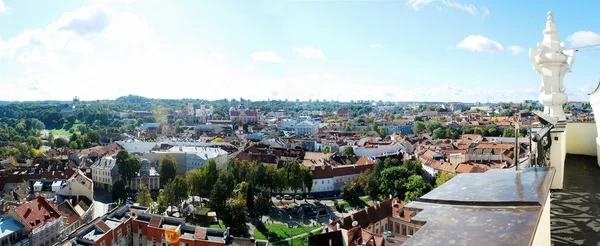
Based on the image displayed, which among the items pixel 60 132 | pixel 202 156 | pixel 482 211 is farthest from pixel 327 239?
pixel 60 132

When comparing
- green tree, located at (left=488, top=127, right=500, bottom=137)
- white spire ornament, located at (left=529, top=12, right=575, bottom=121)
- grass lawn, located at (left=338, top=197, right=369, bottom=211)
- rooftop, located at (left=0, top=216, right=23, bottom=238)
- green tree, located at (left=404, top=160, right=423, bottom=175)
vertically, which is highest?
white spire ornament, located at (left=529, top=12, right=575, bottom=121)

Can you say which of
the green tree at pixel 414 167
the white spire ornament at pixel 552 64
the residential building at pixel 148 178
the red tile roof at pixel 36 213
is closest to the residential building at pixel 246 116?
the residential building at pixel 148 178

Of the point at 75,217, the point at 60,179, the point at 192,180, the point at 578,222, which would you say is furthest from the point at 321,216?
the point at 578,222

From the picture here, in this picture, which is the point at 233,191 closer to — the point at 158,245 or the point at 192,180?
the point at 192,180

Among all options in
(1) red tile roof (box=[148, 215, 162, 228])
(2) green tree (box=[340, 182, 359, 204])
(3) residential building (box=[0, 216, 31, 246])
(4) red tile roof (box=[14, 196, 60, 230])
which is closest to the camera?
(1) red tile roof (box=[148, 215, 162, 228])

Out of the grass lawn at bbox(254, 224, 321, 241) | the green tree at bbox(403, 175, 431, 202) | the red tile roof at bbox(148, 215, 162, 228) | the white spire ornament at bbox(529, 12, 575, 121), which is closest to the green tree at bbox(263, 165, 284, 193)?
the grass lawn at bbox(254, 224, 321, 241)

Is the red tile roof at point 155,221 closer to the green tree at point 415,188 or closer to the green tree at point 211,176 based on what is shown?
the green tree at point 211,176

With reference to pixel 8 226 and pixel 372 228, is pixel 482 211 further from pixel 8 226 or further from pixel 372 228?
pixel 8 226

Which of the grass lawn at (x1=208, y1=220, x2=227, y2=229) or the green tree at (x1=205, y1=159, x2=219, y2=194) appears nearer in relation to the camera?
the grass lawn at (x1=208, y1=220, x2=227, y2=229)

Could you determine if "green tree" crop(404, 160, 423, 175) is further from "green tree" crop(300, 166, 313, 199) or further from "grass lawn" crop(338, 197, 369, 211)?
"green tree" crop(300, 166, 313, 199)
